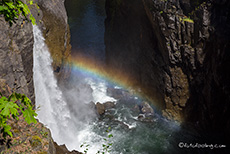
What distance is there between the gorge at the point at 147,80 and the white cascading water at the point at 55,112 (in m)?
0.07

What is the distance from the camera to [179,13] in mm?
16500

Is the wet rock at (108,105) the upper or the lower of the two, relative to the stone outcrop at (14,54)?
lower

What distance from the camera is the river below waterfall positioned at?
51.5ft

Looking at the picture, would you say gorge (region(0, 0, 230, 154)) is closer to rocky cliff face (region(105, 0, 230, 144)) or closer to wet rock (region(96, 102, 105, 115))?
rocky cliff face (region(105, 0, 230, 144))

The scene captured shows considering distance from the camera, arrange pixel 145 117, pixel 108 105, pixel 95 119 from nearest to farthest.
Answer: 1. pixel 95 119
2. pixel 145 117
3. pixel 108 105

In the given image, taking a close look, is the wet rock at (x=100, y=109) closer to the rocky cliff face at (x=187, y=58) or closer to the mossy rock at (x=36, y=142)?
the rocky cliff face at (x=187, y=58)

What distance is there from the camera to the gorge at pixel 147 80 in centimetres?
1420

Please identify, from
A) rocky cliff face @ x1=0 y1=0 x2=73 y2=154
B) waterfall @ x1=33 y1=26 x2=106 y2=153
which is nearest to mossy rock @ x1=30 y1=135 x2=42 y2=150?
rocky cliff face @ x1=0 y1=0 x2=73 y2=154

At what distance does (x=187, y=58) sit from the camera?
55.0ft

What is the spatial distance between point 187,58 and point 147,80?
19.2ft

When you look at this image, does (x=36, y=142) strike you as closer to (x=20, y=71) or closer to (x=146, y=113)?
(x=20, y=71)

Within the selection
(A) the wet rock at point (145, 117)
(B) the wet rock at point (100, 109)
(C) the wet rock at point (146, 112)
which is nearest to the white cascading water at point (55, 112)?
(B) the wet rock at point (100, 109)

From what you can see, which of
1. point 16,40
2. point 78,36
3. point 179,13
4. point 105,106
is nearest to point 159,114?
point 105,106

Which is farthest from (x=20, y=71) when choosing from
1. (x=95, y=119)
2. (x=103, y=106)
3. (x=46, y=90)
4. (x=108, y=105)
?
(x=108, y=105)
